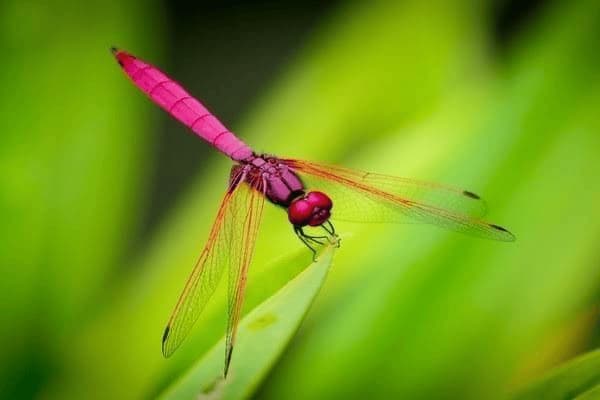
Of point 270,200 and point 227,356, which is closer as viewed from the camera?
point 227,356

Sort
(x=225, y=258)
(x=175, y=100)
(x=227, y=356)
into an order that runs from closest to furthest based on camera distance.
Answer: (x=227, y=356)
(x=225, y=258)
(x=175, y=100)

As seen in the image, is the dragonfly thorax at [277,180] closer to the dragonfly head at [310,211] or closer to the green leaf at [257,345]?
the dragonfly head at [310,211]

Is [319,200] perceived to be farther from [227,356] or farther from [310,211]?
[227,356]

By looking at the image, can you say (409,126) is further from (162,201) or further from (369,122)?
(162,201)

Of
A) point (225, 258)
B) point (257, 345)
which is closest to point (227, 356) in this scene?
point (257, 345)

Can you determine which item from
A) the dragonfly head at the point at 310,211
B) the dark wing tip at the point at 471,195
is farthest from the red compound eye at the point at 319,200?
the dark wing tip at the point at 471,195

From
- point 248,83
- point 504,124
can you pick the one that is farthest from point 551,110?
point 248,83

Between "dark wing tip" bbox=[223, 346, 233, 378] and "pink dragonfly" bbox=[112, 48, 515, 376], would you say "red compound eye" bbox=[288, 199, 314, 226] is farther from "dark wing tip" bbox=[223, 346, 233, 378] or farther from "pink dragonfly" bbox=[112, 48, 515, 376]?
"dark wing tip" bbox=[223, 346, 233, 378]
